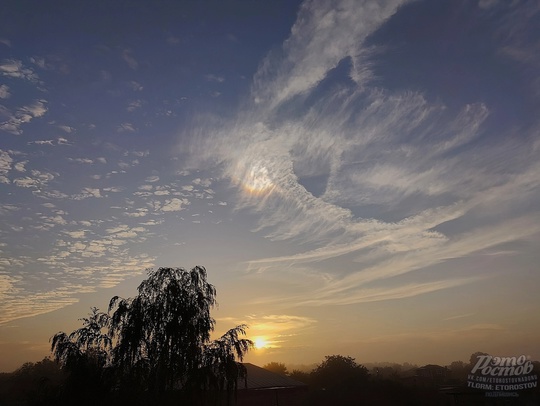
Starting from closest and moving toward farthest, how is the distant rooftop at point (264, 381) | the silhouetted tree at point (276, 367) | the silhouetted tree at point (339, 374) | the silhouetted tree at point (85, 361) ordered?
the silhouetted tree at point (85, 361)
the distant rooftop at point (264, 381)
the silhouetted tree at point (339, 374)
the silhouetted tree at point (276, 367)

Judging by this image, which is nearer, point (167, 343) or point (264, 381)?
point (167, 343)

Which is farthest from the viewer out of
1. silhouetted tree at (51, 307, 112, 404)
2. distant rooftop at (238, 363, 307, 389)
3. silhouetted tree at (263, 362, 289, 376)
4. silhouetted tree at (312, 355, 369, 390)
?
silhouetted tree at (263, 362, 289, 376)

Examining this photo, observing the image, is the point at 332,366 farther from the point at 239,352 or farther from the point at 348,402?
the point at 239,352

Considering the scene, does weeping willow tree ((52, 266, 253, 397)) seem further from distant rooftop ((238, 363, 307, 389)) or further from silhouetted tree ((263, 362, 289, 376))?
silhouetted tree ((263, 362, 289, 376))

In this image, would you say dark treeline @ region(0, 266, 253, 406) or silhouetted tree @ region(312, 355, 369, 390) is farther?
silhouetted tree @ region(312, 355, 369, 390)

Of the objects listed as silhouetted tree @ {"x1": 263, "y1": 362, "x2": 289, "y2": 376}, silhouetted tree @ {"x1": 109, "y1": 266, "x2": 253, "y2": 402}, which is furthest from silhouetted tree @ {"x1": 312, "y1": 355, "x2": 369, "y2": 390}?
silhouetted tree @ {"x1": 109, "y1": 266, "x2": 253, "y2": 402}

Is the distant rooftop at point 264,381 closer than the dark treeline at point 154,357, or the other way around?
the dark treeline at point 154,357

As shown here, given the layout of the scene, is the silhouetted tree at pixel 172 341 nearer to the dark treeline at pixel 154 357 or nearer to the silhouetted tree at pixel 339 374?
the dark treeline at pixel 154 357

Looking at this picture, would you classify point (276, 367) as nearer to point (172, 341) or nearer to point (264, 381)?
point (264, 381)

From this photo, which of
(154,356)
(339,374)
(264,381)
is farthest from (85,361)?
(339,374)

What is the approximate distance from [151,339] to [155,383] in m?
2.45

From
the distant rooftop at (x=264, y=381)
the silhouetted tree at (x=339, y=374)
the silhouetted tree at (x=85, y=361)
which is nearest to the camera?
the silhouetted tree at (x=85, y=361)

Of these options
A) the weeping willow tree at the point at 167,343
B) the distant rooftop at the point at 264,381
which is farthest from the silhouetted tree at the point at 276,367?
the weeping willow tree at the point at 167,343

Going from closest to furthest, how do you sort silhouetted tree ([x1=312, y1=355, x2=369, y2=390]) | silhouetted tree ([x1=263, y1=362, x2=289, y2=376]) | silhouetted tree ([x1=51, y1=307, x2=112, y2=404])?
silhouetted tree ([x1=51, y1=307, x2=112, y2=404]) < silhouetted tree ([x1=312, y1=355, x2=369, y2=390]) < silhouetted tree ([x1=263, y1=362, x2=289, y2=376])
